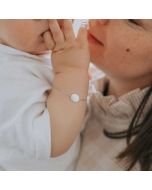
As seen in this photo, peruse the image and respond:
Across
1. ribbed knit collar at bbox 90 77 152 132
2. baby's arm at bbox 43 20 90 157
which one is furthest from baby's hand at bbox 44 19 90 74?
ribbed knit collar at bbox 90 77 152 132

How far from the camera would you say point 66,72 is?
715mm

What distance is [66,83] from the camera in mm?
707

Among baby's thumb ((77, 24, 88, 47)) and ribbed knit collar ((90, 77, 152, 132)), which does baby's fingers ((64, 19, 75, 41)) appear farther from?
ribbed knit collar ((90, 77, 152, 132))

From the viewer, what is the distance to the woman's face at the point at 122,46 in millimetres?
800

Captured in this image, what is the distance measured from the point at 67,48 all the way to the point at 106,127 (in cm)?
27

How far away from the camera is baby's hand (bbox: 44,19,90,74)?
0.70m

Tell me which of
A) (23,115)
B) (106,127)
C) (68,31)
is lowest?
(106,127)

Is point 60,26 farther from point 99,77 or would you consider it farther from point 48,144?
point 99,77

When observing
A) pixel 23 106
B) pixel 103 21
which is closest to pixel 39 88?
pixel 23 106

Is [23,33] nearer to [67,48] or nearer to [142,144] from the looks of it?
[67,48]

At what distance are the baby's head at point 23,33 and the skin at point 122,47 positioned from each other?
0.14 metres

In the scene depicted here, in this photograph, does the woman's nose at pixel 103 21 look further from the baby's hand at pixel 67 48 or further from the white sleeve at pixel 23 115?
the white sleeve at pixel 23 115

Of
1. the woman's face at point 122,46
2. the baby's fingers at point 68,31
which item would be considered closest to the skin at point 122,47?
the woman's face at point 122,46
